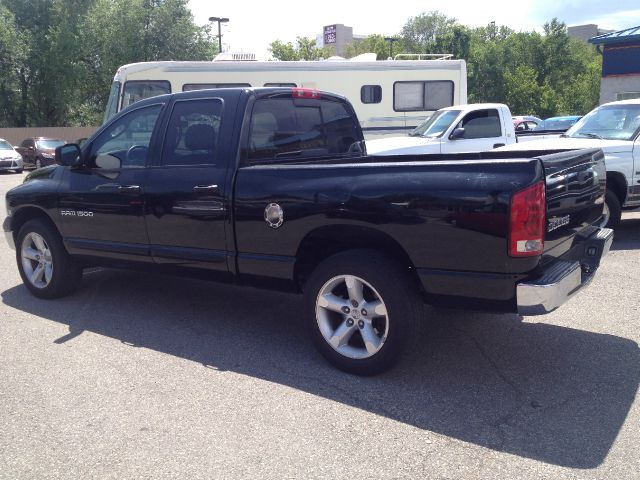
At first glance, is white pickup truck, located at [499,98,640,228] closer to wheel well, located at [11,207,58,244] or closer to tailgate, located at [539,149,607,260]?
tailgate, located at [539,149,607,260]

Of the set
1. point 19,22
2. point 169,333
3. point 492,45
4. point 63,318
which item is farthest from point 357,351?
point 492,45

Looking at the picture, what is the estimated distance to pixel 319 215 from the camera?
4.45 metres

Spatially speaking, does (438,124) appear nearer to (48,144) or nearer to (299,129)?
(299,129)

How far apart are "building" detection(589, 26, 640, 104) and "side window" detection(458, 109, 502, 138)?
1508cm

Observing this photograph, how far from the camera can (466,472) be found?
3.29 m

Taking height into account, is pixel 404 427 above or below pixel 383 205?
below

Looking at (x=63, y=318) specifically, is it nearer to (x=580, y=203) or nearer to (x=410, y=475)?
(x=410, y=475)

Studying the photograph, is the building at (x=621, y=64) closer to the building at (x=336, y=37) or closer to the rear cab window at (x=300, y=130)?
the rear cab window at (x=300, y=130)

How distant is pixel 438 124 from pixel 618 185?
12.9 feet

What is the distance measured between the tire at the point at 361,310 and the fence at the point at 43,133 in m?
34.2

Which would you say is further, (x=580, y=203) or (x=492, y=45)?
(x=492, y=45)

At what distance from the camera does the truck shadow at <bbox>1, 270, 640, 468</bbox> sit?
3736 millimetres

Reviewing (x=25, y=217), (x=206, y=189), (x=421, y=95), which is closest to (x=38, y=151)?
(x=421, y=95)

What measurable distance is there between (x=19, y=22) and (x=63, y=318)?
1465 inches
